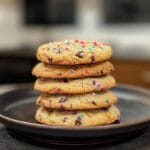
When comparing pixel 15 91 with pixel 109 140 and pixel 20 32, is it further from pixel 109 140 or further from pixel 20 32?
pixel 20 32

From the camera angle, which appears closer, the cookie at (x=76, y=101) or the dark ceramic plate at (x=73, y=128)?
the dark ceramic plate at (x=73, y=128)

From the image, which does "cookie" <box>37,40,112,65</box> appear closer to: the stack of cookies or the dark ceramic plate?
the stack of cookies

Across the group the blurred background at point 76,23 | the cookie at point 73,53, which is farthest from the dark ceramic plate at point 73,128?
the blurred background at point 76,23

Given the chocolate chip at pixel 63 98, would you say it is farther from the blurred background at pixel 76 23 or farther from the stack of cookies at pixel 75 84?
the blurred background at pixel 76 23

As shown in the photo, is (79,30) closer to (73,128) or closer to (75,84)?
(75,84)

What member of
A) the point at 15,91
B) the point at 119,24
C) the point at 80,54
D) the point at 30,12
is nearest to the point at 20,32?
the point at 30,12

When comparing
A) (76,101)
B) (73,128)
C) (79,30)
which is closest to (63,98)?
(76,101)
